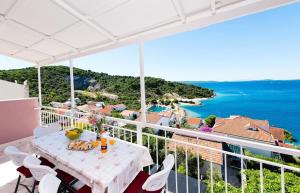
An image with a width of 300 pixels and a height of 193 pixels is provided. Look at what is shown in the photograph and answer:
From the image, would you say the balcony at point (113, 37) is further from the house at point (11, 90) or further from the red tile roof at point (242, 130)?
the red tile roof at point (242, 130)

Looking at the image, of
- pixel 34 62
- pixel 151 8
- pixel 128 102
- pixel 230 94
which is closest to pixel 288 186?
pixel 128 102

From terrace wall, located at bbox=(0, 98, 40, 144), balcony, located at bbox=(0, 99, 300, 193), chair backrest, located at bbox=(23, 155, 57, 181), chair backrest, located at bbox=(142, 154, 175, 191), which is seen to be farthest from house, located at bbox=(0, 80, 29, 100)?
chair backrest, located at bbox=(142, 154, 175, 191)

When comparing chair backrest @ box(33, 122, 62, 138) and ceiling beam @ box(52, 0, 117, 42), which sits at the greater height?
ceiling beam @ box(52, 0, 117, 42)

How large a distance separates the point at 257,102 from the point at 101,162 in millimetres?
42328

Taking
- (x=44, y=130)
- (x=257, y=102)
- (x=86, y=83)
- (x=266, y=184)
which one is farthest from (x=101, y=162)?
(x=257, y=102)

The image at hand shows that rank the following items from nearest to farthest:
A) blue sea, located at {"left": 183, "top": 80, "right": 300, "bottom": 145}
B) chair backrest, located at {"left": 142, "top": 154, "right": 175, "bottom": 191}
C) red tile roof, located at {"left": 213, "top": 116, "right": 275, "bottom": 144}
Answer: chair backrest, located at {"left": 142, "top": 154, "right": 175, "bottom": 191} < red tile roof, located at {"left": 213, "top": 116, "right": 275, "bottom": 144} < blue sea, located at {"left": 183, "top": 80, "right": 300, "bottom": 145}

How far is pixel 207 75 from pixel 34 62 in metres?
26.4

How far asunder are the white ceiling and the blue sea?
2916cm

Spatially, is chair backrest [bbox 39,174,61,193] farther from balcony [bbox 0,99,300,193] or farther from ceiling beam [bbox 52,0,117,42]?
ceiling beam [bbox 52,0,117,42]

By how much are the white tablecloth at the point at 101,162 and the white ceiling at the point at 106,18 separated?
185 cm

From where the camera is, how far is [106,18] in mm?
2662

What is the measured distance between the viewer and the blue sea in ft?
102

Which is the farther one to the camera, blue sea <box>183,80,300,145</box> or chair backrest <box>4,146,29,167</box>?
blue sea <box>183,80,300,145</box>

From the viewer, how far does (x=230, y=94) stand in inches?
1487
